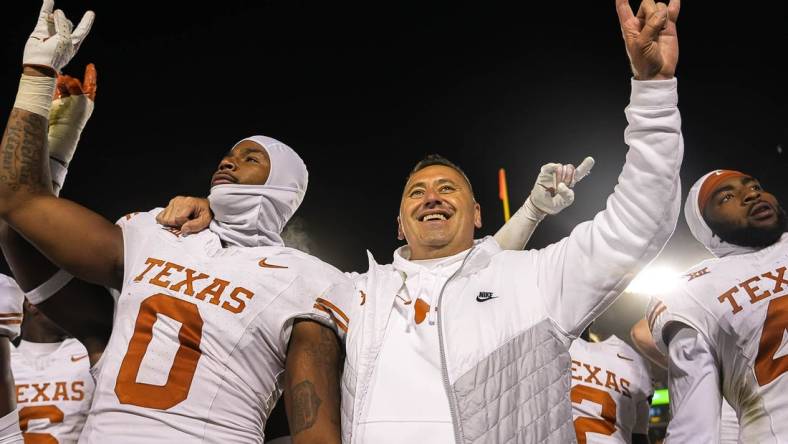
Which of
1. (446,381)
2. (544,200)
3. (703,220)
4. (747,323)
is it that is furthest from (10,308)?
(703,220)

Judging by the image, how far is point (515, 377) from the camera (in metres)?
1.78

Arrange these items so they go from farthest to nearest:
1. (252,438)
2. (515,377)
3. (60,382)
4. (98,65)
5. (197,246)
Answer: (98,65)
(60,382)
(197,246)
(252,438)
(515,377)

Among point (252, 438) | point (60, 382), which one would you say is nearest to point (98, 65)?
point (60, 382)

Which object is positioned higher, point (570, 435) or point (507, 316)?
point (507, 316)

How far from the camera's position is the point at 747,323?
251 centimetres

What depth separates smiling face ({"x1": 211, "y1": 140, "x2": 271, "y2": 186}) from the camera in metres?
2.46

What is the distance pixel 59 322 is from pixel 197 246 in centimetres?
57

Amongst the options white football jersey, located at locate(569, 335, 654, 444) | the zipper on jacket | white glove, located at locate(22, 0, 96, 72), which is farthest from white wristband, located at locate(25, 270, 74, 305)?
white football jersey, located at locate(569, 335, 654, 444)

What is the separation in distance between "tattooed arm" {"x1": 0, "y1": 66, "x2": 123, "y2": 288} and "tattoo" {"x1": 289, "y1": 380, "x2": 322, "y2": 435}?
77 cm

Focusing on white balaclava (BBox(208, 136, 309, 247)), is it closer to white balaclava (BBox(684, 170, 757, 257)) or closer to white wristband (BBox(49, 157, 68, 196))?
white wristband (BBox(49, 157, 68, 196))

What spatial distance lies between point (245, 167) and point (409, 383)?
3.80ft

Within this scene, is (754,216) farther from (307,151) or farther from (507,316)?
(307,151)

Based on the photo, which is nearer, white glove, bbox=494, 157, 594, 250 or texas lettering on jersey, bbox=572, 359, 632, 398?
white glove, bbox=494, 157, 594, 250

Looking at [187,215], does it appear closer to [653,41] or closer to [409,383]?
[409,383]
